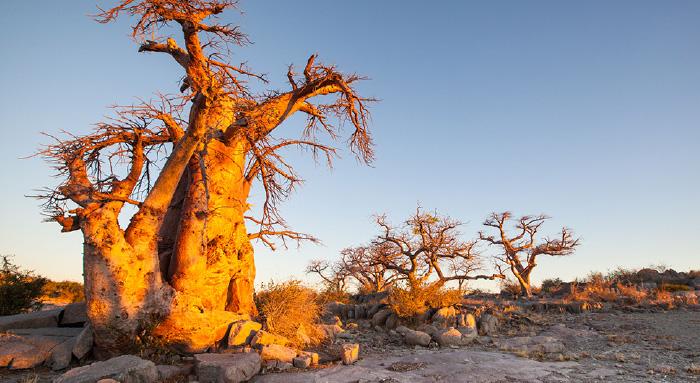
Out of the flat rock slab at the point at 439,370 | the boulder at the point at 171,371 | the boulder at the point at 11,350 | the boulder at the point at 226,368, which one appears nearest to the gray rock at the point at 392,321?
the flat rock slab at the point at 439,370

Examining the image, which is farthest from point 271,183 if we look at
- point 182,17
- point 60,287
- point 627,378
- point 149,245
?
point 60,287

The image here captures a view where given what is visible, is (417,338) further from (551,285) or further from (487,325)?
(551,285)

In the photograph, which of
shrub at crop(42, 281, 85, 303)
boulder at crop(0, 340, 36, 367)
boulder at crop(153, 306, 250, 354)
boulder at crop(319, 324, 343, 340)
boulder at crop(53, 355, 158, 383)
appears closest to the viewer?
boulder at crop(53, 355, 158, 383)

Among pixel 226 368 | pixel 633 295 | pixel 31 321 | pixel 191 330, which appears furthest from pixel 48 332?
pixel 633 295

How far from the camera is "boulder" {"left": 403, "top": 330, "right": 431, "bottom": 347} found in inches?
329

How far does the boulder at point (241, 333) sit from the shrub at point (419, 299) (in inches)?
169

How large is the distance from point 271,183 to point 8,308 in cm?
764

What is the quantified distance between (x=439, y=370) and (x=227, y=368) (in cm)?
300

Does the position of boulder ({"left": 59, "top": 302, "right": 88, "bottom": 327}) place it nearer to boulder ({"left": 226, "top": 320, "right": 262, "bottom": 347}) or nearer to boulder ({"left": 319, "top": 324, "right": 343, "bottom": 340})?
boulder ({"left": 226, "top": 320, "right": 262, "bottom": 347})

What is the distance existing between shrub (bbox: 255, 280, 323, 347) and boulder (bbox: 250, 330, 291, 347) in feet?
1.46

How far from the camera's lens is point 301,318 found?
821 centimetres

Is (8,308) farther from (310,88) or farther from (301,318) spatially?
(310,88)

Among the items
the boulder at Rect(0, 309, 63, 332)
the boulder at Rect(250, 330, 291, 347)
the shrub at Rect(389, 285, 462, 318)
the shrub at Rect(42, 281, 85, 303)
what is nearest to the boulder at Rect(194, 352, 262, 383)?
the boulder at Rect(250, 330, 291, 347)

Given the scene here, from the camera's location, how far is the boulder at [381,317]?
10.7 m
